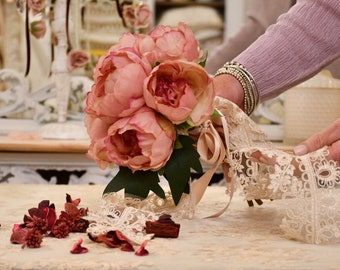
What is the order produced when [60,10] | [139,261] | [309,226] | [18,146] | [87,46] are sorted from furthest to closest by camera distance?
[87,46] → [60,10] → [18,146] → [309,226] → [139,261]

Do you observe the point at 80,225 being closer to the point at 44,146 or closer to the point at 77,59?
the point at 44,146

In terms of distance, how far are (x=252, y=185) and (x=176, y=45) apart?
22 centimetres

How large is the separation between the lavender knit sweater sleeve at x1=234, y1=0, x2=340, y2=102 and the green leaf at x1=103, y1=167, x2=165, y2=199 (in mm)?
312

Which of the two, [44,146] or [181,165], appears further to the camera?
[44,146]

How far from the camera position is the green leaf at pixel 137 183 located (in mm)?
875

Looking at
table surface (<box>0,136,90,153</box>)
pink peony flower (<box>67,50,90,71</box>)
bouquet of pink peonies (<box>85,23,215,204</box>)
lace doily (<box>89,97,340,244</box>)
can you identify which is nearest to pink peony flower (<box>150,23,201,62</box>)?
bouquet of pink peonies (<box>85,23,215,204</box>)

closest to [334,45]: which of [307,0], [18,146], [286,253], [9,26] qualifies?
[307,0]

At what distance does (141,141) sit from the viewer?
83 centimetres

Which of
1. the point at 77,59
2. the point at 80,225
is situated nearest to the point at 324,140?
the point at 80,225

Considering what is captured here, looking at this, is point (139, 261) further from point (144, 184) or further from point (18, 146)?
Answer: point (18, 146)

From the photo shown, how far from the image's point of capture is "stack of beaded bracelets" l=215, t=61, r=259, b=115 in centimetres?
108

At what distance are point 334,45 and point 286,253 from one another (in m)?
0.53

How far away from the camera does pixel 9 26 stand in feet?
8.11

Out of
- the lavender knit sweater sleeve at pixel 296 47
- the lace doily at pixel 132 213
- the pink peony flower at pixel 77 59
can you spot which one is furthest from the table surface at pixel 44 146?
the lace doily at pixel 132 213
